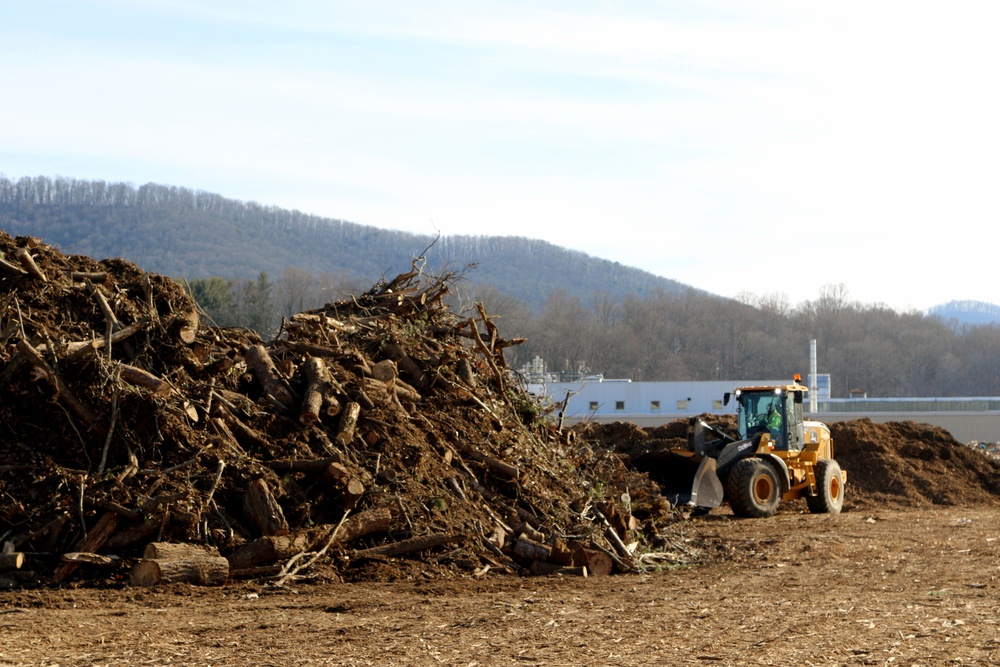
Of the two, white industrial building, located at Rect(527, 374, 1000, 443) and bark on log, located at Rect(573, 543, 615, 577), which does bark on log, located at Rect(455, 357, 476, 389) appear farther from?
white industrial building, located at Rect(527, 374, 1000, 443)

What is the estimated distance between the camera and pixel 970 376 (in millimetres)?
126438

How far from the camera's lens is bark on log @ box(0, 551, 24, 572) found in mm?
8500

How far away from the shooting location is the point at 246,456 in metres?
9.79

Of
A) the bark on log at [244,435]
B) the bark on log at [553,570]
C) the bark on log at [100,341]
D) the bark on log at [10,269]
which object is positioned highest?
the bark on log at [10,269]

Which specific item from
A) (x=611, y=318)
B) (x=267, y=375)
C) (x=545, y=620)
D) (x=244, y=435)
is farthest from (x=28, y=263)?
(x=611, y=318)

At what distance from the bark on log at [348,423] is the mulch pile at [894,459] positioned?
10.3 metres

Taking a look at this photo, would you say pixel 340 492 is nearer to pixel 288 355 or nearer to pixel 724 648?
pixel 288 355

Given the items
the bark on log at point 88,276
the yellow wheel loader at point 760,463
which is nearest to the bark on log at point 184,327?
the bark on log at point 88,276

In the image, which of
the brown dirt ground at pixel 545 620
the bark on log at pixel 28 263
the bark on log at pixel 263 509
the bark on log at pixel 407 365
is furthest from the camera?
the bark on log at pixel 407 365

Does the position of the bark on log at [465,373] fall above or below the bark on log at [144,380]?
above

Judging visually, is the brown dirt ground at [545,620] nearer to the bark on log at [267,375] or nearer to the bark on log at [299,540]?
the bark on log at [299,540]

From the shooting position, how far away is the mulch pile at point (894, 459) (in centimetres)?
2112

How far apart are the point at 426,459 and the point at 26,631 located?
435 centimetres

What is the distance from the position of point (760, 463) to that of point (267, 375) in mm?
8946
